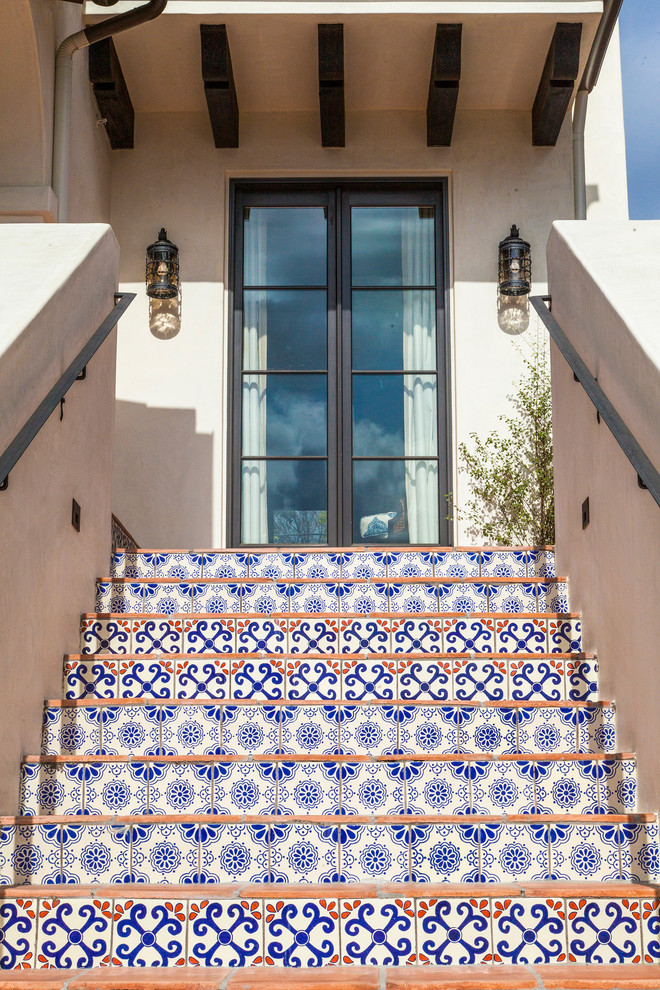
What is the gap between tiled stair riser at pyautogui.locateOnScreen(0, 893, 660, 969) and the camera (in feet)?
7.48

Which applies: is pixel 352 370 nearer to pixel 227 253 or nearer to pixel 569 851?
pixel 227 253

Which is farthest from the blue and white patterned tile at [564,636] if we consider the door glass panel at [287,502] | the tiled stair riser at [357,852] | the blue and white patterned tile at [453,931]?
the door glass panel at [287,502]

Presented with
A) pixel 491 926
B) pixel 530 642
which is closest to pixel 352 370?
pixel 530 642

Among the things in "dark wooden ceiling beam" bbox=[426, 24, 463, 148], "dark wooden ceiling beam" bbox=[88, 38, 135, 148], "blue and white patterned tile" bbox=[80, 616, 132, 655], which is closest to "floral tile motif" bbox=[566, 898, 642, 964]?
"blue and white patterned tile" bbox=[80, 616, 132, 655]

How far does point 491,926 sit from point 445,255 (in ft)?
15.7

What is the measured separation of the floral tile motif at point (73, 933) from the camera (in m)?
2.29

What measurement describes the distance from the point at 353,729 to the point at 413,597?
34.4 inches

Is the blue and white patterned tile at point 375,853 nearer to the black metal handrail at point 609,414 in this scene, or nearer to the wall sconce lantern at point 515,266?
the black metal handrail at point 609,414

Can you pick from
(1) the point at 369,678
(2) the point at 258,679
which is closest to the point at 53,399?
(2) the point at 258,679

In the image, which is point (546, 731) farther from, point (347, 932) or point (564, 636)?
point (347, 932)

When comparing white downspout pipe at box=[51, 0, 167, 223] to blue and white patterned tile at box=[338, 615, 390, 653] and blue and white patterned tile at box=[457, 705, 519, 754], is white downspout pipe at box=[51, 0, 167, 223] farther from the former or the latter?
blue and white patterned tile at box=[457, 705, 519, 754]

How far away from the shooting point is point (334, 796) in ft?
9.02

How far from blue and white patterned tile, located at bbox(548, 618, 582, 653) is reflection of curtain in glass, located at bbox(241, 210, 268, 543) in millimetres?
2932

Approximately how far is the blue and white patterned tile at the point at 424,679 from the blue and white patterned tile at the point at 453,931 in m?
1.02
